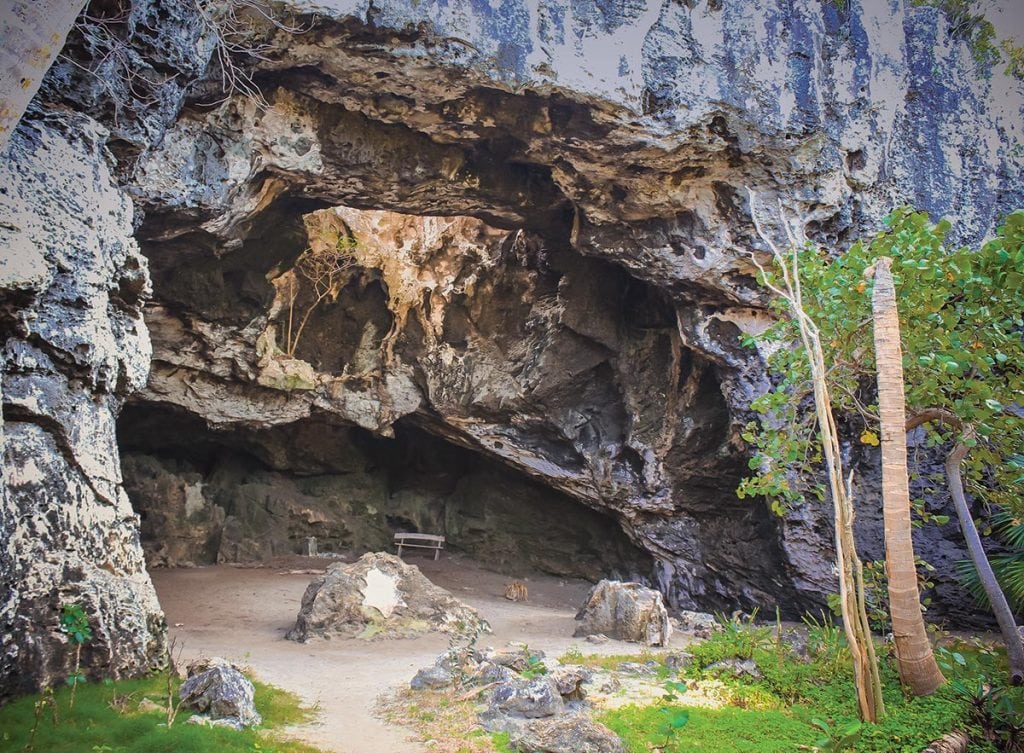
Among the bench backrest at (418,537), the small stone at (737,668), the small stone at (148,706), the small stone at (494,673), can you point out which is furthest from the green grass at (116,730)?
the bench backrest at (418,537)

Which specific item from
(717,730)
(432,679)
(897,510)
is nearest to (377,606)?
(432,679)

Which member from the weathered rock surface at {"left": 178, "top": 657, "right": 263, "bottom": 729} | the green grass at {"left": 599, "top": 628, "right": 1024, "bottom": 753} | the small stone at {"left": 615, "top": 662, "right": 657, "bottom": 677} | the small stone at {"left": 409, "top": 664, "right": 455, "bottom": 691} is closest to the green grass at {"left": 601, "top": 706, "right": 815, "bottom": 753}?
the green grass at {"left": 599, "top": 628, "right": 1024, "bottom": 753}

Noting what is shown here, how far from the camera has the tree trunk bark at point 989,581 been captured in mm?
5254

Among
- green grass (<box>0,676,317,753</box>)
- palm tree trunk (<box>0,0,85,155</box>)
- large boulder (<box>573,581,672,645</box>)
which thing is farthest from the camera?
large boulder (<box>573,581,672,645</box>)

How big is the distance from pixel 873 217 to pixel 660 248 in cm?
261

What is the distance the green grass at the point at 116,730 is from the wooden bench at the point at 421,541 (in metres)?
8.59

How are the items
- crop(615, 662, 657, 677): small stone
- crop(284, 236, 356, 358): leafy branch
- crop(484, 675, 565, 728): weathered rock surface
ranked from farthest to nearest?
crop(284, 236, 356, 358): leafy branch → crop(615, 662, 657, 677): small stone → crop(484, 675, 565, 728): weathered rock surface

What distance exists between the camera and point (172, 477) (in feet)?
40.7

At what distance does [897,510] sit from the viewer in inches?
Result: 174

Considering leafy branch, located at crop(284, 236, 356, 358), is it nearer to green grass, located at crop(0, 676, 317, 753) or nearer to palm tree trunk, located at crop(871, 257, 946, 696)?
green grass, located at crop(0, 676, 317, 753)

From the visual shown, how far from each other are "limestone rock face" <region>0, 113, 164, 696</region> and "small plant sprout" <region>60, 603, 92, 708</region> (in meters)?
0.05

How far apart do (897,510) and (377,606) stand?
5.10 m

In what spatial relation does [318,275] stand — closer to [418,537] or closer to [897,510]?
[418,537]

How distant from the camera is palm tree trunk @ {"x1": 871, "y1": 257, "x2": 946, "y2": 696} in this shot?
14.5 feet
